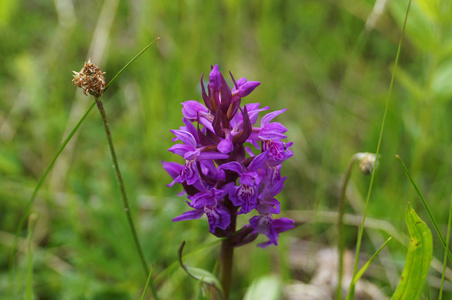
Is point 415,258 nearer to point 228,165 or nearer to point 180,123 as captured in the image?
point 228,165

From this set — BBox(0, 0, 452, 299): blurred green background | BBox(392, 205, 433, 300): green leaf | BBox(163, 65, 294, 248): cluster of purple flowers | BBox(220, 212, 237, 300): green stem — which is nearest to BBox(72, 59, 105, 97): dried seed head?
BBox(163, 65, 294, 248): cluster of purple flowers

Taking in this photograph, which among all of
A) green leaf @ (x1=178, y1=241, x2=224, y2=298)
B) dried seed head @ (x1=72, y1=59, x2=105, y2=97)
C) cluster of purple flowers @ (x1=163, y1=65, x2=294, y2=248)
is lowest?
green leaf @ (x1=178, y1=241, x2=224, y2=298)

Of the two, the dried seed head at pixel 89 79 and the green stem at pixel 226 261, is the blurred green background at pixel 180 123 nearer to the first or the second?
the green stem at pixel 226 261

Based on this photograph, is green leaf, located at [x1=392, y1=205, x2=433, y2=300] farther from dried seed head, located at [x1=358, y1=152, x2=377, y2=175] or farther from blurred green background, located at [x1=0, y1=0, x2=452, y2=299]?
blurred green background, located at [x1=0, y1=0, x2=452, y2=299]

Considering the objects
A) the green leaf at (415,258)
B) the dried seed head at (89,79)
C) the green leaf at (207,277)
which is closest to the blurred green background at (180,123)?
the green leaf at (207,277)

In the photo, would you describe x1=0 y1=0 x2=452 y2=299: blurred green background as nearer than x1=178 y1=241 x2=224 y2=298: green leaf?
No
